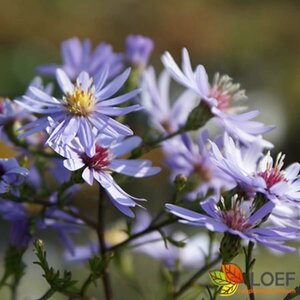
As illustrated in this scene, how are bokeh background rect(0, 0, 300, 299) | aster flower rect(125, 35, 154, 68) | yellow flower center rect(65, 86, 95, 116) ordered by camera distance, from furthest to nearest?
bokeh background rect(0, 0, 300, 299), aster flower rect(125, 35, 154, 68), yellow flower center rect(65, 86, 95, 116)

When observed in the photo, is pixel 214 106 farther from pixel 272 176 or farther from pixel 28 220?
pixel 28 220

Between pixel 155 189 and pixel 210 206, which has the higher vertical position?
pixel 210 206

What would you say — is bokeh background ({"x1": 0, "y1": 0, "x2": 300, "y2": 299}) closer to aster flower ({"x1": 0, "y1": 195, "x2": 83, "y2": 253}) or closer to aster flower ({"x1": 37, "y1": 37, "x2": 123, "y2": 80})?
aster flower ({"x1": 37, "y1": 37, "x2": 123, "y2": 80})

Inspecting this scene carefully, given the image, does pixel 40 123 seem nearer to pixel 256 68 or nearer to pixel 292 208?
pixel 292 208

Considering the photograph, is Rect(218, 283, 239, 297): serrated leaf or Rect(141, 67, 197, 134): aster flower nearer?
Rect(218, 283, 239, 297): serrated leaf

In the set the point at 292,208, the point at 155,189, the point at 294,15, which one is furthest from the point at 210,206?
the point at 294,15

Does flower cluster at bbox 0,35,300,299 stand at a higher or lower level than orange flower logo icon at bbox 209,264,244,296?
higher

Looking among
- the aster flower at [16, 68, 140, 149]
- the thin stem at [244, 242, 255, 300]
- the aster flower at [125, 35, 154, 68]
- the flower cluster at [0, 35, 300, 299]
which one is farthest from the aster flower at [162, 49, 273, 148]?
the aster flower at [125, 35, 154, 68]
